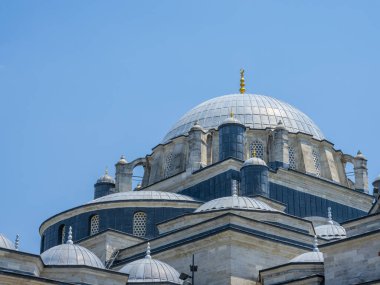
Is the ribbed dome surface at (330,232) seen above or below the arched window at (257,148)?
below

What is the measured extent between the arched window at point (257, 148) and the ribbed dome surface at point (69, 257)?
12.9 meters

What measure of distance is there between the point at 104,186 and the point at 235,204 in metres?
12.2

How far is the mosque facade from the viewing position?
28578mm

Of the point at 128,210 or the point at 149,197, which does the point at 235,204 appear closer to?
the point at 149,197

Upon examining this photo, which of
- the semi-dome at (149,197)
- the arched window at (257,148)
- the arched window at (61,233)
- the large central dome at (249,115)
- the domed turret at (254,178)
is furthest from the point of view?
the large central dome at (249,115)

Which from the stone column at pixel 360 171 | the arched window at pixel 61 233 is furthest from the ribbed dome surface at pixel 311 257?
the stone column at pixel 360 171

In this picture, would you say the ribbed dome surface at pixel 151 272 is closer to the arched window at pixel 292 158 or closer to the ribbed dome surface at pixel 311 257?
the ribbed dome surface at pixel 311 257

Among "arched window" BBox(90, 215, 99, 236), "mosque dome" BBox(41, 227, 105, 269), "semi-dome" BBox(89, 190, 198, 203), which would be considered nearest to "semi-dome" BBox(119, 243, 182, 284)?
"mosque dome" BBox(41, 227, 105, 269)

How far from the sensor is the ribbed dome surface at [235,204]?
111 ft

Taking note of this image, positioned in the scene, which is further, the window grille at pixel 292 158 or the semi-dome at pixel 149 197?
the window grille at pixel 292 158

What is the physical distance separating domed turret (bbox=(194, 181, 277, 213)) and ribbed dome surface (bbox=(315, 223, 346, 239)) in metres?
2.11

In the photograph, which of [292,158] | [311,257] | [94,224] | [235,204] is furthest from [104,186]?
[311,257]

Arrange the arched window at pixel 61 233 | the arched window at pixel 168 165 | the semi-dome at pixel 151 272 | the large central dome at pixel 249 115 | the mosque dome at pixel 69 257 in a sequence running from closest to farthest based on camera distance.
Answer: the semi-dome at pixel 151 272 < the mosque dome at pixel 69 257 < the arched window at pixel 61 233 < the arched window at pixel 168 165 < the large central dome at pixel 249 115

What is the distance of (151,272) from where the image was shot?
1180 inches
